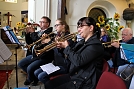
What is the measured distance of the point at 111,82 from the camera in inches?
52.2

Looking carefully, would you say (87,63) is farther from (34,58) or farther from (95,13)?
(95,13)

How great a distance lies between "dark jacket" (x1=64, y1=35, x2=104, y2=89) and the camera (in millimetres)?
1691

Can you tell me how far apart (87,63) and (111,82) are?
16.8 inches

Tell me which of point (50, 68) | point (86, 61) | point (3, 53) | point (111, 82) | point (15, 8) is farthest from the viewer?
point (15, 8)

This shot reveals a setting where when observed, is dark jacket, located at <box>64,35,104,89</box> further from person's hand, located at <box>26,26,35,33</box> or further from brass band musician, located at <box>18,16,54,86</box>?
person's hand, located at <box>26,26,35,33</box>

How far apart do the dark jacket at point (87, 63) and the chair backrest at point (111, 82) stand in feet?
1.01

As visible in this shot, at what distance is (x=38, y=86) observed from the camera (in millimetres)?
3135

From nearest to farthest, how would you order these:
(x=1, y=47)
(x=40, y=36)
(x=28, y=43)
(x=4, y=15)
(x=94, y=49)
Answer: (x=94, y=49) < (x=1, y=47) < (x=40, y=36) < (x=28, y=43) < (x=4, y=15)

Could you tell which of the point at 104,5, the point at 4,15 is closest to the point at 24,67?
the point at 104,5

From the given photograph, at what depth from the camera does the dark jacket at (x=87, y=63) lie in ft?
5.55

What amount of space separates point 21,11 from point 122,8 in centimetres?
674

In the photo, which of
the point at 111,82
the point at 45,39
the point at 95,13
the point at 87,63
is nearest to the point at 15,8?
the point at 95,13

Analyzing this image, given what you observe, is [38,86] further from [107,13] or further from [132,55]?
[107,13]

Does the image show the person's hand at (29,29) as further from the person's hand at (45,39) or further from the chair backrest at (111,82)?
the chair backrest at (111,82)
